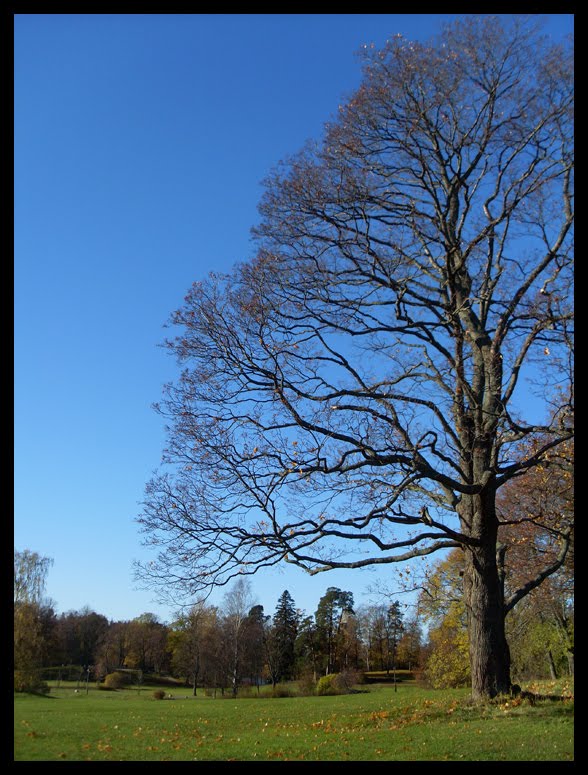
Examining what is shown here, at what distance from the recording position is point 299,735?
31.0 ft

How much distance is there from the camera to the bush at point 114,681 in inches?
712

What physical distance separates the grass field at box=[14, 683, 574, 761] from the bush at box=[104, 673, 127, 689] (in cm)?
758

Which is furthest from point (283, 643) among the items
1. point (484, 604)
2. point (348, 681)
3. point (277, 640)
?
point (484, 604)

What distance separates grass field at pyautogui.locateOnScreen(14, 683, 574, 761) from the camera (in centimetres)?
746

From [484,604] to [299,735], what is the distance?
4.33 meters

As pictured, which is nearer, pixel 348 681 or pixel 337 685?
pixel 337 685

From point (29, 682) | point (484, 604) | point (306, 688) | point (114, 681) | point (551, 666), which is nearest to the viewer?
point (29, 682)

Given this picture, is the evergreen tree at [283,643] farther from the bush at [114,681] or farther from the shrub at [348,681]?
the bush at [114,681]

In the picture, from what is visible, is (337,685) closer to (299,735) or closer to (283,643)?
(283,643)

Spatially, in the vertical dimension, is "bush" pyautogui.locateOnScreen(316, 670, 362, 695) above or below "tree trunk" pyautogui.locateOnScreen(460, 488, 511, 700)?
below

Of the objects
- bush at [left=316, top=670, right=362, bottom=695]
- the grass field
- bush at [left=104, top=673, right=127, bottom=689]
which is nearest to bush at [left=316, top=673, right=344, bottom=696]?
bush at [left=316, top=670, right=362, bottom=695]

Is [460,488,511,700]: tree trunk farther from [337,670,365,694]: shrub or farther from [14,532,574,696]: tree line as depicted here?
[337,670,365,694]: shrub
